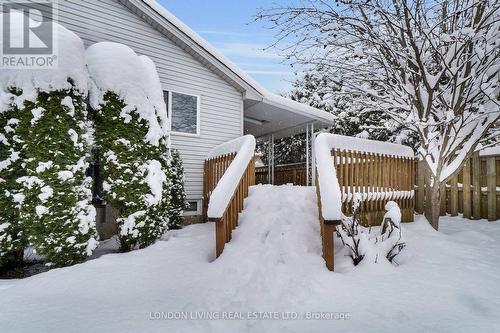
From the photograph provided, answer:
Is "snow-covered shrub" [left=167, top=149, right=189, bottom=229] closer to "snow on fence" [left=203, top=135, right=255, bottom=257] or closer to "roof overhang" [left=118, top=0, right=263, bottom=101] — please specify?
"snow on fence" [left=203, top=135, right=255, bottom=257]

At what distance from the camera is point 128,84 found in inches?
203

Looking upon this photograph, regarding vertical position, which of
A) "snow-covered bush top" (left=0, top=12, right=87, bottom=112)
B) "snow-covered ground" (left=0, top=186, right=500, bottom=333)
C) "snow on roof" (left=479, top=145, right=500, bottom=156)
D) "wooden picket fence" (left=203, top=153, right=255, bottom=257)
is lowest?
"snow-covered ground" (left=0, top=186, right=500, bottom=333)

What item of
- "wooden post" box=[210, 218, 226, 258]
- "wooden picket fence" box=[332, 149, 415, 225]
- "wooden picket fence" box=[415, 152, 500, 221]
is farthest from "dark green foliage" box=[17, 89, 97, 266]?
"wooden picket fence" box=[415, 152, 500, 221]

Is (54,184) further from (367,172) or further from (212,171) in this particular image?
(367,172)

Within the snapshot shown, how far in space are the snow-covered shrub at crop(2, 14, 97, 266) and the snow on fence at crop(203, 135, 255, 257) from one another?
198cm

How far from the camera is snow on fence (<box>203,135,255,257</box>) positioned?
163 inches

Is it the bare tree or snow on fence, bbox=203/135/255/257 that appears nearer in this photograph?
snow on fence, bbox=203/135/255/257

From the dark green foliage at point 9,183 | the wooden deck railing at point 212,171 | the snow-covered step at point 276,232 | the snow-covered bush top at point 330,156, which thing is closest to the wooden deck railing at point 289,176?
the wooden deck railing at point 212,171

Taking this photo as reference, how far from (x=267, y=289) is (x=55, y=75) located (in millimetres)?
4314

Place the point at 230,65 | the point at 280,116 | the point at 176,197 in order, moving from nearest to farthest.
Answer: the point at 176,197 < the point at 230,65 < the point at 280,116

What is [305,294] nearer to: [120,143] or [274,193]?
[274,193]

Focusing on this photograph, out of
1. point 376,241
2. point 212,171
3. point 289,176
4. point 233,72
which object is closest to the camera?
point 376,241

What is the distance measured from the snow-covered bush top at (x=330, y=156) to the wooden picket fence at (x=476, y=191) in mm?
1660

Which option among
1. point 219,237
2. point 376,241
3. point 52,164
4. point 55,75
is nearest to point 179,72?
point 55,75
